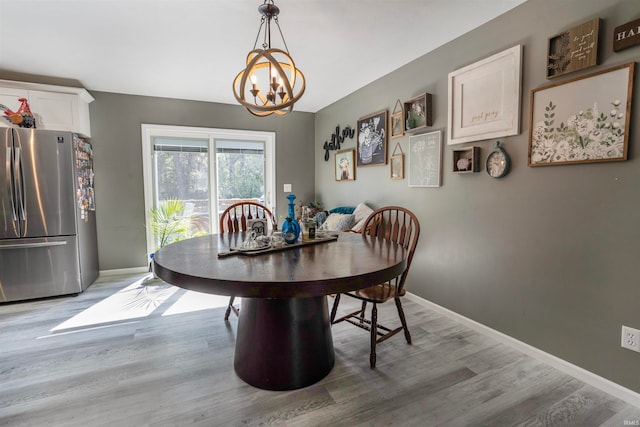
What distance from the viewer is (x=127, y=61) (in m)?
2.97

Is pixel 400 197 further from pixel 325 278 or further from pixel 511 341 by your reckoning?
pixel 325 278

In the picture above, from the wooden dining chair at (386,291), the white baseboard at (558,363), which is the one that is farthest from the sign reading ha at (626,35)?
the white baseboard at (558,363)

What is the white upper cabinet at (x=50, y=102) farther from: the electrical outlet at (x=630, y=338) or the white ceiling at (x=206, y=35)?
the electrical outlet at (x=630, y=338)

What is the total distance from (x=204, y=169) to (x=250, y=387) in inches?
136

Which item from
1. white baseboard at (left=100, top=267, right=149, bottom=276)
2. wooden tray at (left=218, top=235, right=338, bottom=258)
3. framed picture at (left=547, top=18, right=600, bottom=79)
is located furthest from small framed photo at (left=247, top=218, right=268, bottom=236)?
white baseboard at (left=100, top=267, right=149, bottom=276)

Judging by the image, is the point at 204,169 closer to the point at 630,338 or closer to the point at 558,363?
the point at 558,363

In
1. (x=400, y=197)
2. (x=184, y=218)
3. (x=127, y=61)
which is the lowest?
(x=184, y=218)

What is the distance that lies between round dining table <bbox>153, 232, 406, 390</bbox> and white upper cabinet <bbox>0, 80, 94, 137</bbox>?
103 inches

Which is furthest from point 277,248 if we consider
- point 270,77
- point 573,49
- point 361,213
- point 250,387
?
point 573,49

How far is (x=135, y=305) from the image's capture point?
2998 mm

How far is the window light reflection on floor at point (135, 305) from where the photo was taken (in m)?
2.65

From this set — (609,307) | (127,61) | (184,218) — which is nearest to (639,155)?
(609,307)

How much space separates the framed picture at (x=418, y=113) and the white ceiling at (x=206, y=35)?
435 mm

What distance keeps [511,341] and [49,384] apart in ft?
9.97
